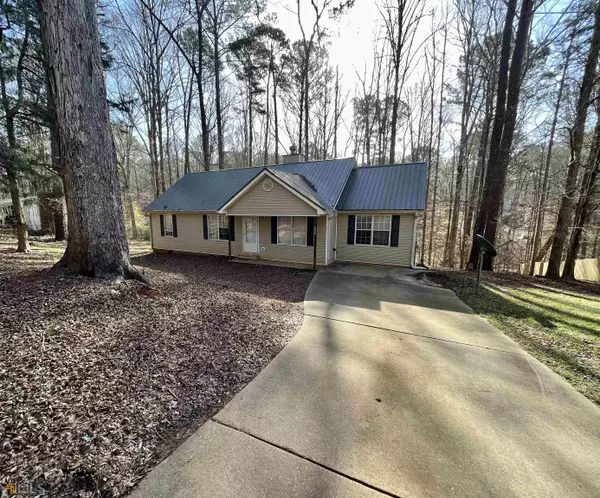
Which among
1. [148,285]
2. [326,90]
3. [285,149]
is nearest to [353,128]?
[326,90]

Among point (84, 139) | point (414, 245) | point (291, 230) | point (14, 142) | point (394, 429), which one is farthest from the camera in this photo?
point (291, 230)

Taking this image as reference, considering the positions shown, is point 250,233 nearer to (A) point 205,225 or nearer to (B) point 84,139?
(A) point 205,225

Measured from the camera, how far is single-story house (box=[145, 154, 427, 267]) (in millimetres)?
10781

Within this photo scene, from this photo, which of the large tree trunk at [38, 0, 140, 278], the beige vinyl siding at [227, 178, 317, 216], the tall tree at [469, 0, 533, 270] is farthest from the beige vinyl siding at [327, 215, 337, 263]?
the large tree trunk at [38, 0, 140, 278]

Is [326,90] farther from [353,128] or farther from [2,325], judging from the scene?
[2,325]

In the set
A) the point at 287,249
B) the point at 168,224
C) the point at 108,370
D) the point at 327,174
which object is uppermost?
the point at 327,174

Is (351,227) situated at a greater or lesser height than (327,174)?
lesser

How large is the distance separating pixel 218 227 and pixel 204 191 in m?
2.80

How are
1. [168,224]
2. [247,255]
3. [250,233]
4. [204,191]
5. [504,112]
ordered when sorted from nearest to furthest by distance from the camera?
[504,112] → [250,233] → [247,255] → [204,191] → [168,224]

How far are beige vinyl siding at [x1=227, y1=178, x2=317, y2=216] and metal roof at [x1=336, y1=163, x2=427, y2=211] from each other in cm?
198

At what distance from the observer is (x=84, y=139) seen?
478 centimetres

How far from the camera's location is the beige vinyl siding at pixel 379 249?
1071cm

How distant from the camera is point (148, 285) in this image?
5.34 m

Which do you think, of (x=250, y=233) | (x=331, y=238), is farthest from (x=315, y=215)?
(x=250, y=233)
